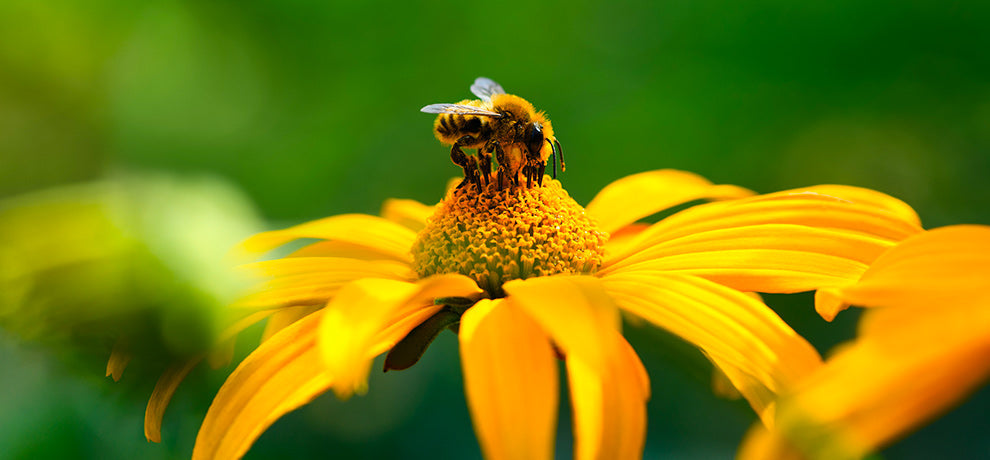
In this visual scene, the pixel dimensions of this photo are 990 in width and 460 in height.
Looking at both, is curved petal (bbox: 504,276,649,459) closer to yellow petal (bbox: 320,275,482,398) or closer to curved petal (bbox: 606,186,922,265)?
yellow petal (bbox: 320,275,482,398)

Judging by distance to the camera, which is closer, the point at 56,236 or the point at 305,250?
the point at 56,236

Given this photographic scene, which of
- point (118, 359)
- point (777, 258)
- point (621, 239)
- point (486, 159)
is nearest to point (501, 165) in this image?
point (486, 159)

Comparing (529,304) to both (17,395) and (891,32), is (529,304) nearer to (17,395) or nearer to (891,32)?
(17,395)

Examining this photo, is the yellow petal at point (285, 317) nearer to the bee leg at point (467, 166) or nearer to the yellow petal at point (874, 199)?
the bee leg at point (467, 166)

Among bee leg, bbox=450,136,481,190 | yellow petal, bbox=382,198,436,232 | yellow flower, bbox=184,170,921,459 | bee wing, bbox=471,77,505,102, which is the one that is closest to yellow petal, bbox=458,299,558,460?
yellow flower, bbox=184,170,921,459

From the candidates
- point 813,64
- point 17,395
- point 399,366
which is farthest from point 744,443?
point 813,64

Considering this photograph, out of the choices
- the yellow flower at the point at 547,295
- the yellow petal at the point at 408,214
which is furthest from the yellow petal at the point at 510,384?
the yellow petal at the point at 408,214

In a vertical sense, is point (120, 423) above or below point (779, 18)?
below

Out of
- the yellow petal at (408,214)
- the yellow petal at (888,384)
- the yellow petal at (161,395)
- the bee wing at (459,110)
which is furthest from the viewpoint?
the yellow petal at (408,214)
